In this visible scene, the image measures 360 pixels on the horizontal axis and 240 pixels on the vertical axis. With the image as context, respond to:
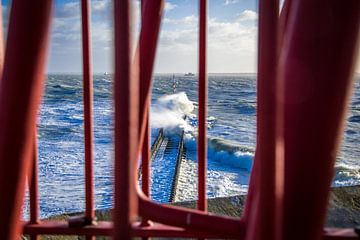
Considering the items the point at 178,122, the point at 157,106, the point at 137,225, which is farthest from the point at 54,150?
the point at 137,225

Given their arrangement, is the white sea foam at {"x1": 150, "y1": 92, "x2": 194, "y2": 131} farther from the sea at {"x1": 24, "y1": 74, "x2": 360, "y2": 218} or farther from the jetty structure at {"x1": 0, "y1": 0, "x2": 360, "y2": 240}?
the jetty structure at {"x1": 0, "y1": 0, "x2": 360, "y2": 240}

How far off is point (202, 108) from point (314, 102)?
37 cm

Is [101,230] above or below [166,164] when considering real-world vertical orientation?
above

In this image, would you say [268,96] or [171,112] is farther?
[171,112]

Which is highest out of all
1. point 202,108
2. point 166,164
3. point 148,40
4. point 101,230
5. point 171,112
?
point 148,40

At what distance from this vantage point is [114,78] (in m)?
0.42

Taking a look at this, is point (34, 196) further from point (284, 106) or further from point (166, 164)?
point (166, 164)

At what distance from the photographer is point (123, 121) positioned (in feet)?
1.38

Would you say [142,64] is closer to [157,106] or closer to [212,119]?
[212,119]

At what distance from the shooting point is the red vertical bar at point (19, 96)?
586mm

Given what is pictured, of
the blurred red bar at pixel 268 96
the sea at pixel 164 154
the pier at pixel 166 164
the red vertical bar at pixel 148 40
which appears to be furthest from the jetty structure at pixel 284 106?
the pier at pixel 166 164

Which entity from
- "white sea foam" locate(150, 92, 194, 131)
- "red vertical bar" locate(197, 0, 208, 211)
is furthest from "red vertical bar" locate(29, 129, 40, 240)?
"white sea foam" locate(150, 92, 194, 131)

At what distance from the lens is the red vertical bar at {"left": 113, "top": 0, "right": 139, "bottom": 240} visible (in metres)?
0.42

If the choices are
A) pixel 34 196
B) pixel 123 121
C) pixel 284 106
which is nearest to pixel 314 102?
pixel 284 106
